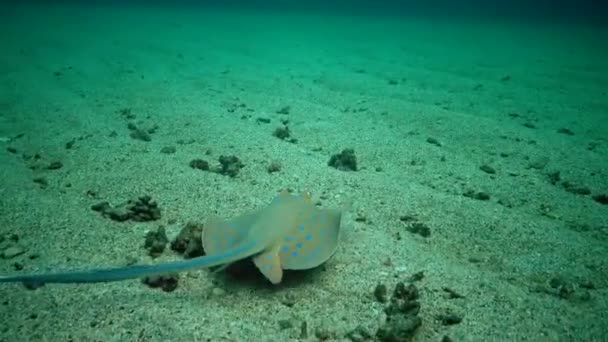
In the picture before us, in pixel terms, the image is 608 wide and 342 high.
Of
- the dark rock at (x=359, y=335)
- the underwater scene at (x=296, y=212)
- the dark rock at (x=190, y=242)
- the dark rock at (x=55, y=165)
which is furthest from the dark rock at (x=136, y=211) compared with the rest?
the dark rock at (x=359, y=335)

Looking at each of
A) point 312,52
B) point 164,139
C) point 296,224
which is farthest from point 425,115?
point 312,52

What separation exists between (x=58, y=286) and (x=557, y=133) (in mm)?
9367

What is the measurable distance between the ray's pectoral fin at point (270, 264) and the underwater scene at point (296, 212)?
0.05ft

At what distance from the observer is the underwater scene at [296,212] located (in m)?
2.84

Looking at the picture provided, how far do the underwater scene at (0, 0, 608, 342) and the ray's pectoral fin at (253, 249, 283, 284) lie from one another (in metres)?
0.02

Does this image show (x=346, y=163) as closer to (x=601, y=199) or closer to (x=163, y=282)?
(x=163, y=282)

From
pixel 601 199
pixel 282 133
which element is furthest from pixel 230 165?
pixel 601 199

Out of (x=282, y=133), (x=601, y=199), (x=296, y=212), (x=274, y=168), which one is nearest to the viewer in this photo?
(x=296, y=212)

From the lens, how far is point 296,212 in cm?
330

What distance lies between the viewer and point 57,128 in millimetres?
6969

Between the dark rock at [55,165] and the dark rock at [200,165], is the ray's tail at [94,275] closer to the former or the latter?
the dark rock at [200,165]

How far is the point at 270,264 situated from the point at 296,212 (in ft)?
1.95

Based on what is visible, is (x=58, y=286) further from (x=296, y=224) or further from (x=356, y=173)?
(x=356, y=173)

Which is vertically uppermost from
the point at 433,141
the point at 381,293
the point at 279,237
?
the point at 279,237
